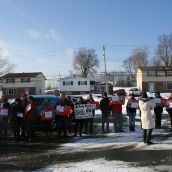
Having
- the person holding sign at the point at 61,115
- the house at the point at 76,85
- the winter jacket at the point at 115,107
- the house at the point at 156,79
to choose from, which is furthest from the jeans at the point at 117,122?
the house at the point at 76,85

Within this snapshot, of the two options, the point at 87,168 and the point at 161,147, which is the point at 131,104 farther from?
the point at 87,168

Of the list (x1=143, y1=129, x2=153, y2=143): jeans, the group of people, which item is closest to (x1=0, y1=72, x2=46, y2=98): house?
the group of people

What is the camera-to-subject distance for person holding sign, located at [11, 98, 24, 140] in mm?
14664

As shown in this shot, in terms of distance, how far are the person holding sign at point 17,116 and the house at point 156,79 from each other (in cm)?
6754

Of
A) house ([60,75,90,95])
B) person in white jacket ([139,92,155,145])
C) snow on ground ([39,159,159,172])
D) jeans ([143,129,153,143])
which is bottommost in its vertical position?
snow on ground ([39,159,159,172])

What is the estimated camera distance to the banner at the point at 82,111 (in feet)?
50.7

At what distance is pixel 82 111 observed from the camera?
15.6 m

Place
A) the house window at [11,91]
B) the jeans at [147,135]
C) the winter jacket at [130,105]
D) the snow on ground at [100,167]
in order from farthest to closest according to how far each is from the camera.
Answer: the house window at [11,91] → the winter jacket at [130,105] → the jeans at [147,135] → the snow on ground at [100,167]

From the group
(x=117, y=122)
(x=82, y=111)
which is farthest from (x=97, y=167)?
(x=117, y=122)

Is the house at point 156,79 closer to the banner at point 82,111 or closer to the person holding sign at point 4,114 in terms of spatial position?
the banner at point 82,111

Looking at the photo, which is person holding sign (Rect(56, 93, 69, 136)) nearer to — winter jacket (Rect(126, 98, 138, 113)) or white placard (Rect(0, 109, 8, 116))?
white placard (Rect(0, 109, 8, 116))

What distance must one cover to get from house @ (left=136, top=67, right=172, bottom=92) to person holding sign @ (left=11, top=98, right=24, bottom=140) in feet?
222

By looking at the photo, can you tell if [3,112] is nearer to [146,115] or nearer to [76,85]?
[146,115]

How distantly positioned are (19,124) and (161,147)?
5970 millimetres
